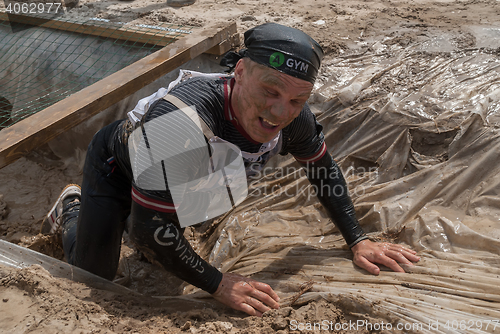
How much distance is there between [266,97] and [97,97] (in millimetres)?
1843

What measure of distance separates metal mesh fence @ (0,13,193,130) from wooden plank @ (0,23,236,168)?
47 centimetres

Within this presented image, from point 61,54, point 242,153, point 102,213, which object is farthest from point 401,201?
point 61,54

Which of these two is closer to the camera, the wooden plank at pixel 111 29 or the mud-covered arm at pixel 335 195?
the mud-covered arm at pixel 335 195

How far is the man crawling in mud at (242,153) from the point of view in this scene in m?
1.66

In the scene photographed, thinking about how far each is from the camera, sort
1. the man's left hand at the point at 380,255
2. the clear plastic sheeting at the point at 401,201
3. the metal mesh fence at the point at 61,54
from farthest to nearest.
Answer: the metal mesh fence at the point at 61,54
the man's left hand at the point at 380,255
the clear plastic sheeting at the point at 401,201

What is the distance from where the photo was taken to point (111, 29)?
4.33 meters

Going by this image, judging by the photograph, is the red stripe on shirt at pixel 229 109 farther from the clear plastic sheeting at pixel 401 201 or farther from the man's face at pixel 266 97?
the clear plastic sheeting at pixel 401 201

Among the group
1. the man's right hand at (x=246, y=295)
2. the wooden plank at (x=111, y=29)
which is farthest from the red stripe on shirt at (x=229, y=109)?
the wooden plank at (x=111, y=29)

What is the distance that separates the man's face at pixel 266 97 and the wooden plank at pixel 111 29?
2395 mm

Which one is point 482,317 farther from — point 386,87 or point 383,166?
point 386,87

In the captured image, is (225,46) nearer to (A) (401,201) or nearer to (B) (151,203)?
(A) (401,201)

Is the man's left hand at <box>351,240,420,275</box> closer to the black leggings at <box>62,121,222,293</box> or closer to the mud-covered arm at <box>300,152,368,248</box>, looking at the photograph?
the mud-covered arm at <box>300,152,368,248</box>

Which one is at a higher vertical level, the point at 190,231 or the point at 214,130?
the point at 214,130

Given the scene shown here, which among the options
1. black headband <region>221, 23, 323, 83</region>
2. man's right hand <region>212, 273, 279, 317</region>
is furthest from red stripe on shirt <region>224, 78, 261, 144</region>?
man's right hand <region>212, 273, 279, 317</region>
